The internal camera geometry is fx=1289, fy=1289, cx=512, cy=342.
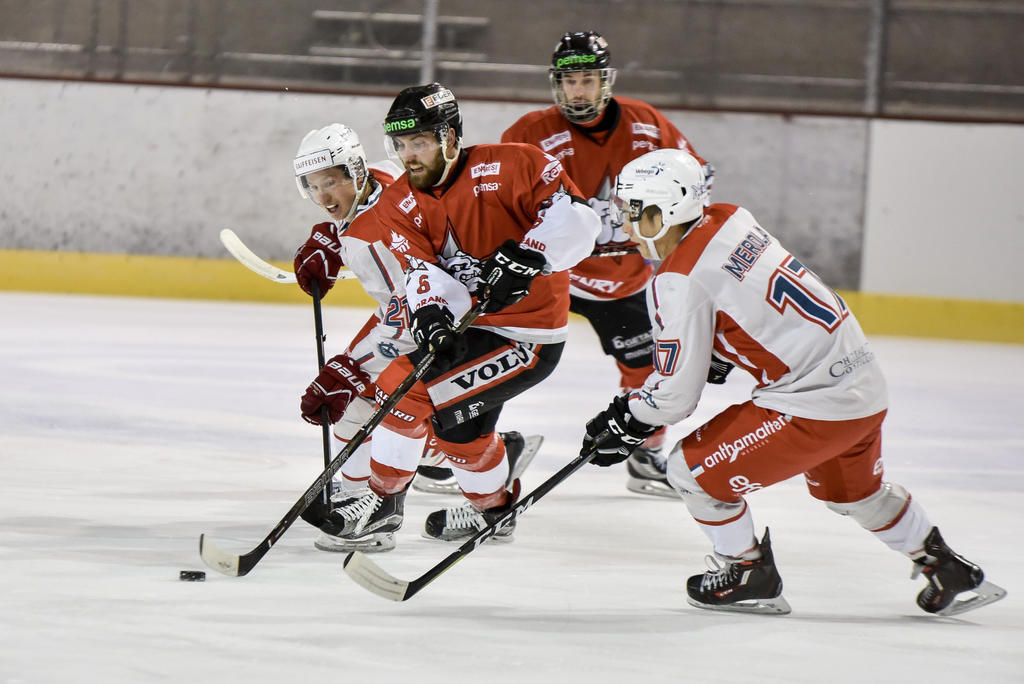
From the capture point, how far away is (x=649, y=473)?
3.93 metres

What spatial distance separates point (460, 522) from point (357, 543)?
29 centimetres

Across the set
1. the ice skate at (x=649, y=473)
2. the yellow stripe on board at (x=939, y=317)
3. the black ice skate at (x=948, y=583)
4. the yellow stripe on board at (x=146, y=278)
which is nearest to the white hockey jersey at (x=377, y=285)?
the ice skate at (x=649, y=473)

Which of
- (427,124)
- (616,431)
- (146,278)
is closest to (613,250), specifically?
(427,124)

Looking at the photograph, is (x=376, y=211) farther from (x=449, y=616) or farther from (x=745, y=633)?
(x=745, y=633)

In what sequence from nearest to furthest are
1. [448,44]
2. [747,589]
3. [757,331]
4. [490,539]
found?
1. [757,331]
2. [747,589]
3. [490,539]
4. [448,44]

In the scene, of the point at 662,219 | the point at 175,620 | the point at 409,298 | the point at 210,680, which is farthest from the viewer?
the point at 409,298

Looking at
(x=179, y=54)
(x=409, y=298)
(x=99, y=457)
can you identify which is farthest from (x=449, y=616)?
(x=179, y=54)

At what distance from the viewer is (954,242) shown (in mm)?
7676

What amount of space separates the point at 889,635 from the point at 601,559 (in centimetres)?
77

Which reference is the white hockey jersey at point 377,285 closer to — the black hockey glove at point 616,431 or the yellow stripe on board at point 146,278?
the black hockey glove at point 616,431

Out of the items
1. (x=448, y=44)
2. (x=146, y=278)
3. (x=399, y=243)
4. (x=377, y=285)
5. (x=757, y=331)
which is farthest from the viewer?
(x=448, y=44)

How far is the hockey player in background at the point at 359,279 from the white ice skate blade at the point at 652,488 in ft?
3.06

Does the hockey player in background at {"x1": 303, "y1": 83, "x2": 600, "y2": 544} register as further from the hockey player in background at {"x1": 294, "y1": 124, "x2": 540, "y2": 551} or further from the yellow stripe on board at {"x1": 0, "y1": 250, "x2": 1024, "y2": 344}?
the yellow stripe on board at {"x1": 0, "y1": 250, "x2": 1024, "y2": 344}

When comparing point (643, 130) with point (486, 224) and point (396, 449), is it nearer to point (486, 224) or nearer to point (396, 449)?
point (486, 224)
